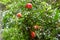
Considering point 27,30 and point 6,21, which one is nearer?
point 27,30

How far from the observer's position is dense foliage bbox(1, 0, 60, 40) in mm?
2596

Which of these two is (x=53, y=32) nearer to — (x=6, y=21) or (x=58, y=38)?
(x=58, y=38)

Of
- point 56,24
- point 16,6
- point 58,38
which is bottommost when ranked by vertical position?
point 58,38

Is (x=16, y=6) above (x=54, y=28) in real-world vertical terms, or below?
above

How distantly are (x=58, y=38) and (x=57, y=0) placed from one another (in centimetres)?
109

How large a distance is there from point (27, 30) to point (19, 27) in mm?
105

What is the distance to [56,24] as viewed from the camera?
278cm

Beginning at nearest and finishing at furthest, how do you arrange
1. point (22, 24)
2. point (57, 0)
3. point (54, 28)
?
point (22, 24) → point (54, 28) → point (57, 0)

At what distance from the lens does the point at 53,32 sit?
272cm

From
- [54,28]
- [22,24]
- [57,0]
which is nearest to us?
[22,24]

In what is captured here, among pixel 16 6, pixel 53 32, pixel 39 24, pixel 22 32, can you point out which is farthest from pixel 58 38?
pixel 16 6

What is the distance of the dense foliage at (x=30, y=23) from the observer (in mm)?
2596

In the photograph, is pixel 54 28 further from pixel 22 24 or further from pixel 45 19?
pixel 22 24

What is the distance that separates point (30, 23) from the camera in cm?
262
